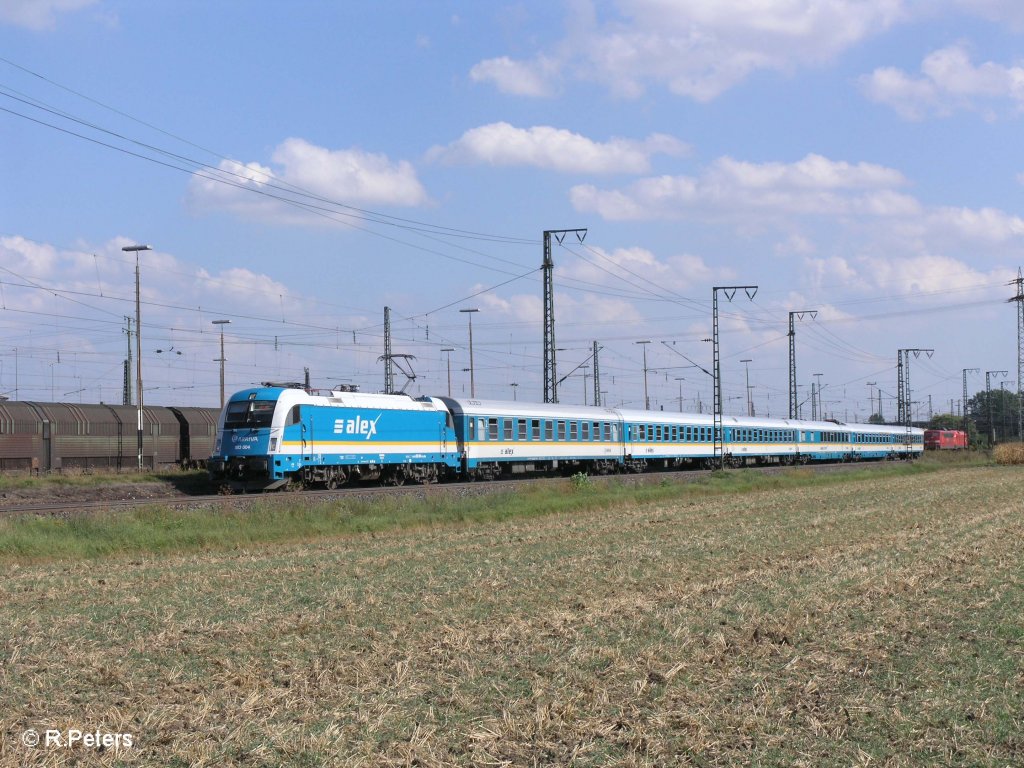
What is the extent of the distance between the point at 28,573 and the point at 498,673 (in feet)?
35.6

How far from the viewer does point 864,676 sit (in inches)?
361

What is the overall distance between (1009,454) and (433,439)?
171 feet

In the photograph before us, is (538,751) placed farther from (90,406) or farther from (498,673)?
(90,406)

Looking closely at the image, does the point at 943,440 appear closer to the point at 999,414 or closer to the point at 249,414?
the point at 999,414

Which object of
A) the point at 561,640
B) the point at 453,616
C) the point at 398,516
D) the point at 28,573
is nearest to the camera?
the point at 561,640

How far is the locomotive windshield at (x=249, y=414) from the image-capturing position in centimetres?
3225

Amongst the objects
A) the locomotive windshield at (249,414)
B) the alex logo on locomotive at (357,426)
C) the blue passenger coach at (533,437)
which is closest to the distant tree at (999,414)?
the blue passenger coach at (533,437)

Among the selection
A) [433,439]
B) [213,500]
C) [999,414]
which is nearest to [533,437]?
[433,439]

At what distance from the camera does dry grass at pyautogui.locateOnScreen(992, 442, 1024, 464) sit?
73312mm

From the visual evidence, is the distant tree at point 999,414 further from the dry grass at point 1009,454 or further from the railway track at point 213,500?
the railway track at point 213,500

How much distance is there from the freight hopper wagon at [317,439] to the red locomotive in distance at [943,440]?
283 ft

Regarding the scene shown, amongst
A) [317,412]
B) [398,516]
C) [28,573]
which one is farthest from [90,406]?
[28,573]

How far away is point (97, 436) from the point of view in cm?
4656

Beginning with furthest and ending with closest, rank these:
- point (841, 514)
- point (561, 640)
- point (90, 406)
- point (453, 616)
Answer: point (90, 406), point (841, 514), point (453, 616), point (561, 640)
